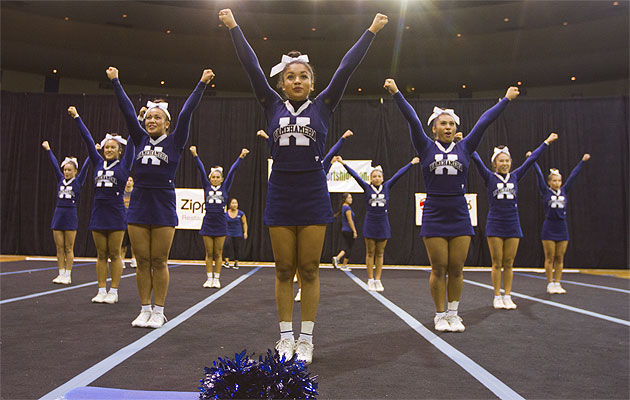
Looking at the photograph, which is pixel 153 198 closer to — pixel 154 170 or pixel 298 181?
pixel 154 170

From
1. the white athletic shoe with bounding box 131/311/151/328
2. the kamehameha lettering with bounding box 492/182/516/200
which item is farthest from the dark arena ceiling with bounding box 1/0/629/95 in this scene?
the white athletic shoe with bounding box 131/311/151/328

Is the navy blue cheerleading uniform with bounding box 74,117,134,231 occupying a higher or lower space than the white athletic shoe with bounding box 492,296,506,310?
higher

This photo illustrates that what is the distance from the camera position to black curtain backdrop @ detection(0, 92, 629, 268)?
12.1m

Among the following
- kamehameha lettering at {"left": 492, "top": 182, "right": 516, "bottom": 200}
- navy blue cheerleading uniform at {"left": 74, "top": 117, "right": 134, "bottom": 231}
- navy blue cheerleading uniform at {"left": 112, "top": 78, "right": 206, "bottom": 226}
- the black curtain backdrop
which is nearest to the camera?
navy blue cheerleading uniform at {"left": 112, "top": 78, "right": 206, "bottom": 226}

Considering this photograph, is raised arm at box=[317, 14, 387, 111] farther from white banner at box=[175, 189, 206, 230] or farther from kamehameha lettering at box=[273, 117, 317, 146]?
white banner at box=[175, 189, 206, 230]

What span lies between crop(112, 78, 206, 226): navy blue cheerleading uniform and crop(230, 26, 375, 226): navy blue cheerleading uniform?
4.01 ft

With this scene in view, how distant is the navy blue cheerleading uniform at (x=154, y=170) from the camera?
350cm

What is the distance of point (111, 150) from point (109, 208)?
67cm

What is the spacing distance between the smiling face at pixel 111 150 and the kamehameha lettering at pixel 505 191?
4.48m

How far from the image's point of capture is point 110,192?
471 centimetres

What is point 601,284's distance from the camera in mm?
7785

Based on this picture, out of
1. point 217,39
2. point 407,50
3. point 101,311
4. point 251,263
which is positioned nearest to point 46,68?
point 217,39

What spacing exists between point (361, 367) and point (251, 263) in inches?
386

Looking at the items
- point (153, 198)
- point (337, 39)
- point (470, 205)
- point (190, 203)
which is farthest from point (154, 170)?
point (337, 39)
